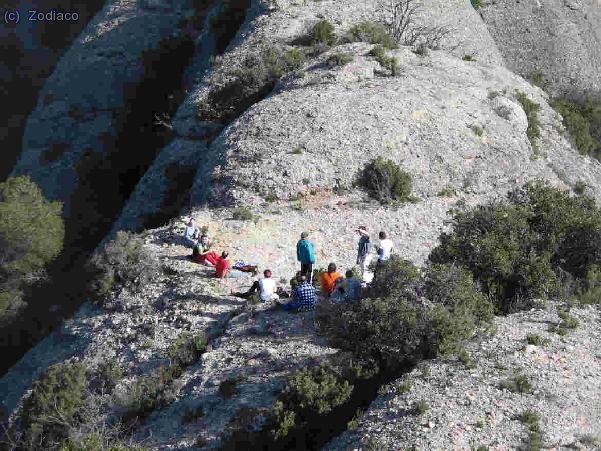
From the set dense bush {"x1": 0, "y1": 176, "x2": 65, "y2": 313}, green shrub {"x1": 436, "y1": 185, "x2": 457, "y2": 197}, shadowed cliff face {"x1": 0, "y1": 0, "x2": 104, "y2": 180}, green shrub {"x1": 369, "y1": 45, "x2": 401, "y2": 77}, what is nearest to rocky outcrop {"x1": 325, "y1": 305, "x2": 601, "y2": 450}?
green shrub {"x1": 436, "y1": 185, "x2": 457, "y2": 197}

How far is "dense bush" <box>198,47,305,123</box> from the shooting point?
1239 inches

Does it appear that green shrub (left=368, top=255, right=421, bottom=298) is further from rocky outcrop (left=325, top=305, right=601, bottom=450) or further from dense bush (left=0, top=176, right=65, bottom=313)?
dense bush (left=0, top=176, right=65, bottom=313)

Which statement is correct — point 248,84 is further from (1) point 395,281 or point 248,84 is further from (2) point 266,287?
(1) point 395,281

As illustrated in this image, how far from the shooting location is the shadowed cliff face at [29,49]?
168ft

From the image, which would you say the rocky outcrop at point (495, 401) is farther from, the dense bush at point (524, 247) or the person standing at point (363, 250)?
the person standing at point (363, 250)

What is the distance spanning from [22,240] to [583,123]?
1002 inches

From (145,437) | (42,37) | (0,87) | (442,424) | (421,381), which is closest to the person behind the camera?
(442,424)

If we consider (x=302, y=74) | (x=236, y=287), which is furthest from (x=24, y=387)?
(x=302, y=74)

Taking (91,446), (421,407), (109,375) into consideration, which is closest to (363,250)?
(109,375)

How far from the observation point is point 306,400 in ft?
47.9

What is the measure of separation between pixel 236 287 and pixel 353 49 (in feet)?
50.6

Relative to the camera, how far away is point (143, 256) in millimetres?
21688

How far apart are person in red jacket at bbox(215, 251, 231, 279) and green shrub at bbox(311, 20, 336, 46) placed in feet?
51.2

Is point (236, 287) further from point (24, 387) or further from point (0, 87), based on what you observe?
point (0, 87)
